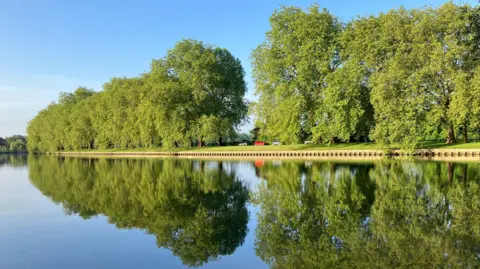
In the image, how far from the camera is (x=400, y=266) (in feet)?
28.0

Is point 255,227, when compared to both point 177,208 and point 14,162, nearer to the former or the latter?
point 177,208

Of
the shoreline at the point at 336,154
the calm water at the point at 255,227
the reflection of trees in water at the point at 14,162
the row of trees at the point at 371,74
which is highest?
the row of trees at the point at 371,74

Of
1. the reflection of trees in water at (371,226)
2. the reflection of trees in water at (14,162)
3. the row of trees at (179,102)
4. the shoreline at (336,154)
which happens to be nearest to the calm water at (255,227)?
the reflection of trees in water at (371,226)

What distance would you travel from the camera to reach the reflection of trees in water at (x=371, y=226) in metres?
9.16

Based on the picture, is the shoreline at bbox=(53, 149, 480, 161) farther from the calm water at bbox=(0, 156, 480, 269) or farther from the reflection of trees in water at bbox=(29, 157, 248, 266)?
the reflection of trees in water at bbox=(29, 157, 248, 266)

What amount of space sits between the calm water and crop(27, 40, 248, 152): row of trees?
4654 centimetres

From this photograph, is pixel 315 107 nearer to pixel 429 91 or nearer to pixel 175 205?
pixel 429 91

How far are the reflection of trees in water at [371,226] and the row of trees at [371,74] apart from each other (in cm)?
2642

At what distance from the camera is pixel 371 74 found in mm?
49969

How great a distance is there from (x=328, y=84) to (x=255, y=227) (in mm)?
41579

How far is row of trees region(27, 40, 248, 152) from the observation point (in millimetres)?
68375

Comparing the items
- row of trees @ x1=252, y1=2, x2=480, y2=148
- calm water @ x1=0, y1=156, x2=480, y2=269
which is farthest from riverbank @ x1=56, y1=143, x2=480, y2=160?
calm water @ x1=0, y1=156, x2=480, y2=269

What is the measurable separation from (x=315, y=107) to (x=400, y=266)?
48.3m

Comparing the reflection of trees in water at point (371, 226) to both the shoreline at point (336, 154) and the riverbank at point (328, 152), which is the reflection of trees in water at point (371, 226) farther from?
the riverbank at point (328, 152)
